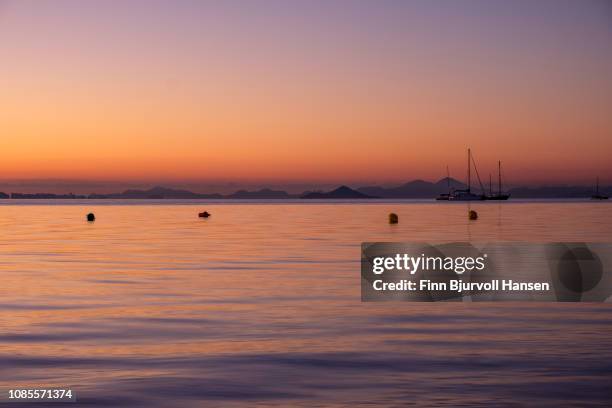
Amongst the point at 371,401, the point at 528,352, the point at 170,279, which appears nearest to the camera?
the point at 371,401

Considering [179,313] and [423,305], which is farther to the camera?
[423,305]

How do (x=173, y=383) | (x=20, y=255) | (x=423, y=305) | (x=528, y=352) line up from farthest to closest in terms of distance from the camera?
(x=20, y=255), (x=423, y=305), (x=528, y=352), (x=173, y=383)

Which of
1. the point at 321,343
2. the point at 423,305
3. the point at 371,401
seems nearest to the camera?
the point at 371,401

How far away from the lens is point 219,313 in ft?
68.3

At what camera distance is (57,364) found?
1427cm

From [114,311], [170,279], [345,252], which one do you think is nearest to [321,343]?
[114,311]

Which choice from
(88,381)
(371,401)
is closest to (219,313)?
(88,381)

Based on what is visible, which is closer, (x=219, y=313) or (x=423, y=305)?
(x=219, y=313)

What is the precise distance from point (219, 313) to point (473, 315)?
648cm

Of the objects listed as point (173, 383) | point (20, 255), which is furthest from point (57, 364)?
point (20, 255)

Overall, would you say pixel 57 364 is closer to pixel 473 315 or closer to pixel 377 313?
pixel 377 313

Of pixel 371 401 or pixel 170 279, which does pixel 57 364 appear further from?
pixel 170 279

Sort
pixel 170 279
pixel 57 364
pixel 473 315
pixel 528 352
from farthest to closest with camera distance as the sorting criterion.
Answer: pixel 170 279 → pixel 473 315 → pixel 528 352 → pixel 57 364

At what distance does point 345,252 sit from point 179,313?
73.8ft
